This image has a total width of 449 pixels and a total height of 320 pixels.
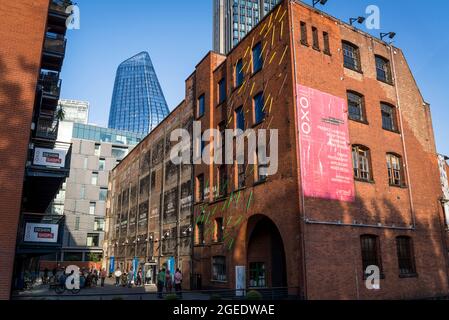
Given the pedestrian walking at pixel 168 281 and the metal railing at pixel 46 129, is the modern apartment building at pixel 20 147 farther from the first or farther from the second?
the pedestrian walking at pixel 168 281

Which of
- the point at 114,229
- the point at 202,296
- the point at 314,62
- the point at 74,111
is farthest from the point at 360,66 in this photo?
the point at 74,111

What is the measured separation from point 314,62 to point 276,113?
3595 millimetres

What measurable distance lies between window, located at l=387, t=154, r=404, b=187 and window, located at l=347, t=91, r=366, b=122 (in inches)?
121

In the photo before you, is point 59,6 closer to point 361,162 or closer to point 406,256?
point 361,162

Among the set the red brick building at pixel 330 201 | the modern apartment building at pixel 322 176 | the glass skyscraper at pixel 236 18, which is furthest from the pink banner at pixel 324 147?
the glass skyscraper at pixel 236 18

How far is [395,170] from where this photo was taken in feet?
75.7

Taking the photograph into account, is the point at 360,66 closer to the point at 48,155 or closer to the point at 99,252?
the point at 48,155

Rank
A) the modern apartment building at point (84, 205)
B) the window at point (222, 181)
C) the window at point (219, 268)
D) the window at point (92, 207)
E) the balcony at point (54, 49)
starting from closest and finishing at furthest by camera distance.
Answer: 1. the balcony at point (54, 49)
2. the window at point (219, 268)
3. the window at point (222, 181)
4. the modern apartment building at point (84, 205)
5. the window at point (92, 207)

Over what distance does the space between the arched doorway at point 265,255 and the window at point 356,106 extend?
7975 millimetres

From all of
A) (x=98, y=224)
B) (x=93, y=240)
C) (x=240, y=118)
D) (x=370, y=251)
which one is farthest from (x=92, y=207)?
(x=370, y=251)

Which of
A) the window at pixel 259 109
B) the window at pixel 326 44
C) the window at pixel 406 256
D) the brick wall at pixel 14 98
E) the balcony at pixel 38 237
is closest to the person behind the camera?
the brick wall at pixel 14 98

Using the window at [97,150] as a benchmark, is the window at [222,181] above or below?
below

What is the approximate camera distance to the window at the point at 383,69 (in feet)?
81.1

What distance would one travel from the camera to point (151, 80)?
621ft
